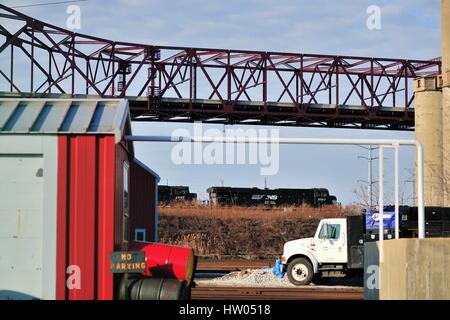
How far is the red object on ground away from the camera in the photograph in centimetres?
1204

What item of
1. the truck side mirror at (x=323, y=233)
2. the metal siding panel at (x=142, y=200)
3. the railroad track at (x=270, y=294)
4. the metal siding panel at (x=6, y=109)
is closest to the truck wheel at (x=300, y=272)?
the truck side mirror at (x=323, y=233)

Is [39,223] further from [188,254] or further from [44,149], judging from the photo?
[188,254]

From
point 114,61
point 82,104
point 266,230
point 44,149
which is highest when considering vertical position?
point 114,61

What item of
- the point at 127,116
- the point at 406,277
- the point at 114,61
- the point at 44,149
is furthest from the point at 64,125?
the point at 114,61

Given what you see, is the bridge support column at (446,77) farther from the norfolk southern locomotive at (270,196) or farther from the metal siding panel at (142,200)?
the metal siding panel at (142,200)

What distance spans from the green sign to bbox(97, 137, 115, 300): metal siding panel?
1.47ft

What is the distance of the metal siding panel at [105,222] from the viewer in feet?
36.4

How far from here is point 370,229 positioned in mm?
26062

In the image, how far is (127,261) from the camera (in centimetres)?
1065

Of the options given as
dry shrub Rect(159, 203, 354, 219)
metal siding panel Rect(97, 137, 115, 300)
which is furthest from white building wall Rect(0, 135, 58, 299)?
dry shrub Rect(159, 203, 354, 219)

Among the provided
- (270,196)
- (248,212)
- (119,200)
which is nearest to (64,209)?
(119,200)

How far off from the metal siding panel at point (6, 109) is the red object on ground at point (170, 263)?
307cm

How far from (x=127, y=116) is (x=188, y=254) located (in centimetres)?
A: 256

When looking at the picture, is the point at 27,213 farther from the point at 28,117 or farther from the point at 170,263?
the point at 170,263
